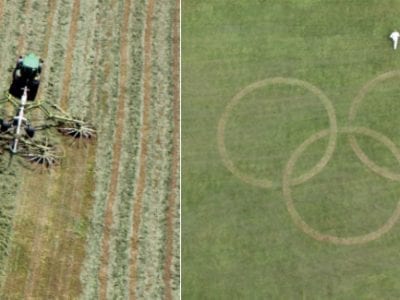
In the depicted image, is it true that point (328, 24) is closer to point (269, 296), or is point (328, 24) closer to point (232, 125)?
point (232, 125)

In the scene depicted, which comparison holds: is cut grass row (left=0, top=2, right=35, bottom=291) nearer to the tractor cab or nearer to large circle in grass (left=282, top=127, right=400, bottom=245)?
the tractor cab

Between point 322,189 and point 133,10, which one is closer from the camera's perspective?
point 322,189

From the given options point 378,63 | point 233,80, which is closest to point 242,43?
point 233,80

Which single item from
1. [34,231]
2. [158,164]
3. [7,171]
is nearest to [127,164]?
[158,164]

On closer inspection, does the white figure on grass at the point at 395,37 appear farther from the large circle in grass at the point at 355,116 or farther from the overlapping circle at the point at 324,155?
the overlapping circle at the point at 324,155

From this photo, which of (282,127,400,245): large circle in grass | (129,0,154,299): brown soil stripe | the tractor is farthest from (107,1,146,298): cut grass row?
(282,127,400,245): large circle in grass

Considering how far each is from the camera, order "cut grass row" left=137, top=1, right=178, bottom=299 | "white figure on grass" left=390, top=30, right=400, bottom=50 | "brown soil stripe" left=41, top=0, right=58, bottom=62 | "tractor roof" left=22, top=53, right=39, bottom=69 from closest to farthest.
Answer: "cut grass row" left=137, top=1, right=178, bottom=299 → "tractor roof" left=22, top=53, right=39, bottom=69 → "brown soil stripe" left=41, top=0, right=58, bottom=62 → "white figure on grass" left=390, top=30, right=400, bottom=50

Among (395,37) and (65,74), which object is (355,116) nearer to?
(395,37)

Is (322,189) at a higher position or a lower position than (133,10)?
lower
